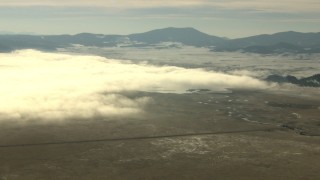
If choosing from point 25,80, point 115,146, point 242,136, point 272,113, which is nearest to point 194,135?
point 242,136

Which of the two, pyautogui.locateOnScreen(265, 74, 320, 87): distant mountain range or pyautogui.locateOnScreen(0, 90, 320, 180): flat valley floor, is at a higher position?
pyautogui.locateOnScreen(0, 90, 320, 180): flat valley floor

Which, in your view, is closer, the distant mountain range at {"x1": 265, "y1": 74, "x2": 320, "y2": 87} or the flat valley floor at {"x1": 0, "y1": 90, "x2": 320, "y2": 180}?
the flat valley floor at {"x1": 0, "y1": 90, "x2": 320, "y2": 180}

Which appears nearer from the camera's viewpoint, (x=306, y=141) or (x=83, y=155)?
(x=83, y=155)

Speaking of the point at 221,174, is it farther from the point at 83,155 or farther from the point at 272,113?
the point at 272,113

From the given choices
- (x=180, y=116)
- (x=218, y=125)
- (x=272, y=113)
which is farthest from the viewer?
(x=272, y=113)

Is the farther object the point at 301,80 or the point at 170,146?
the point at 301,80

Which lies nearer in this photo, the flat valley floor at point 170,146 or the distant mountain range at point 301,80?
the flat valley floor at point 170,146

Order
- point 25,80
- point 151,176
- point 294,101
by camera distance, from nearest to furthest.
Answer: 1. point 151,176
2. point 294,101
3. point 25,80
